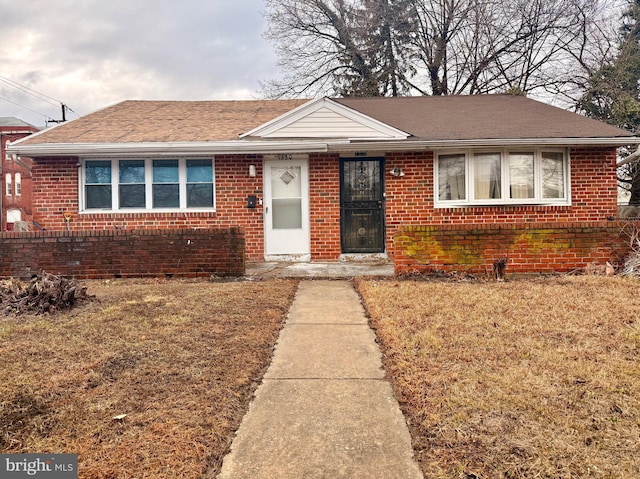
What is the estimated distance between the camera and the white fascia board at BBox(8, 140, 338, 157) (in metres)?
8.91

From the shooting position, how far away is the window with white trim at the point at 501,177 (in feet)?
31.4

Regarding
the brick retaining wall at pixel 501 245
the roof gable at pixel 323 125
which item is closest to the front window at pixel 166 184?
the roof gable at pixel 323 125

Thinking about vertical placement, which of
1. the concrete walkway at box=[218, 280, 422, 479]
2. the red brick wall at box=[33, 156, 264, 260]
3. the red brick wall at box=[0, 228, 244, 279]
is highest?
the red brick wall at box=[33, 156, 264, 260]

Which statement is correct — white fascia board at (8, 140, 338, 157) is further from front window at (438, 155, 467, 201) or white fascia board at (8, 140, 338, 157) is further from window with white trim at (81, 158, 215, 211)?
front window at (438, 155, 467, 201)

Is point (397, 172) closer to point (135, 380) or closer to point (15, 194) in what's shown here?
point (135, 380)

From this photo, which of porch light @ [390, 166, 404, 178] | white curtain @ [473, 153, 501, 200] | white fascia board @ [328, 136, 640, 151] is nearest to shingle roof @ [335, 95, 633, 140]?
white fascia board @ [328, 136, 640, 151]

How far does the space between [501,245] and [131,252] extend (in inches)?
252

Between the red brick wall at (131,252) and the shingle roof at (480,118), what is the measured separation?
482 cm

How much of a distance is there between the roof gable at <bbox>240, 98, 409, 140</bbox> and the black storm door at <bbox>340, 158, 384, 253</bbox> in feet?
2.30

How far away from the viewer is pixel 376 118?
1036 centimetres

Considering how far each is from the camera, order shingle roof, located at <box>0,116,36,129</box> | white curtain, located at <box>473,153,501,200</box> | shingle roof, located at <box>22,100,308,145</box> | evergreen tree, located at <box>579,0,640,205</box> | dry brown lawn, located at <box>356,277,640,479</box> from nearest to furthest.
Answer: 1. dry brown lawn, located at <box>356,277,640,479</box>
2. shingle roof, located at <box>22,100,308,145</box>
3. white curtain, located at <box>473,153,501,200</box>
4. evergreen tree, located at <box>579,0,640,205</box>
5. shingle roof, located at <box>0,116,36,129</box>

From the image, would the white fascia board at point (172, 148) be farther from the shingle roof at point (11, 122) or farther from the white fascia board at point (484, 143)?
the shingle roof at point (11, 122)

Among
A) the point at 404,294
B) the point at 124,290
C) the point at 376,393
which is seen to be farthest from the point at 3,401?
the point at 404,294

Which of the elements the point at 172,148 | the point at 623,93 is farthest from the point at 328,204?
the point at 623,93
